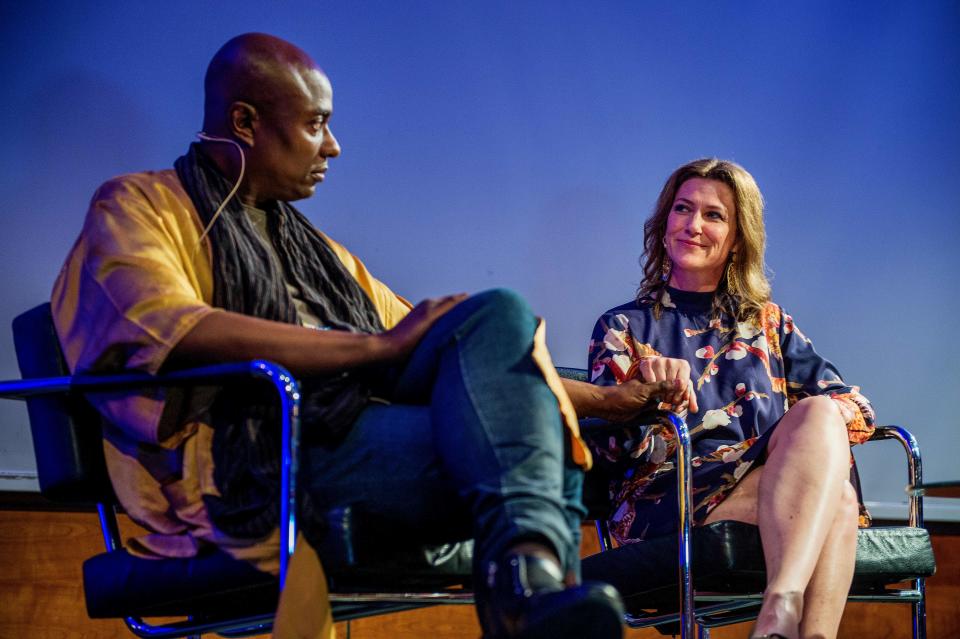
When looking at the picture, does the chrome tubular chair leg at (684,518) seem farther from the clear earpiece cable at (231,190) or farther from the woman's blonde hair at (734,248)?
the clear earpiece cable at (231,190)

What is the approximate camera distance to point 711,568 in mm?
1768

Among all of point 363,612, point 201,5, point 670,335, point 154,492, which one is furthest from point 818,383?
point 201,5

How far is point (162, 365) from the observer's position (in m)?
1.34

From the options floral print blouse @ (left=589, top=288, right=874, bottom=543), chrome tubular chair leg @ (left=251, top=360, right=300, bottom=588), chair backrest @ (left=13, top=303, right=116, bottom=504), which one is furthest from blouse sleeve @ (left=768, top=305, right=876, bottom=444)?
chair backrest @ (left=13, top=303, right=116, bottom=504)

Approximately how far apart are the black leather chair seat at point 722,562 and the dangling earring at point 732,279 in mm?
618

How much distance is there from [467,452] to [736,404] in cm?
105

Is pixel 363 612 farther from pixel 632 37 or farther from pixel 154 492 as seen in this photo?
pixel 632 37

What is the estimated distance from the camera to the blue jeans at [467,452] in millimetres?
1163

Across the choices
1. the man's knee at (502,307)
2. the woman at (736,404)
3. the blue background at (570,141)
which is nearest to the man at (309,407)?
the man's knee at (502,307)

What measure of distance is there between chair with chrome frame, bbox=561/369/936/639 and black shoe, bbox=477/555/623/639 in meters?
0.71

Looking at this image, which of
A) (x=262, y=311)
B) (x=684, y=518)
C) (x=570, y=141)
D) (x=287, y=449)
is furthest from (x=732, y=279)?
(x=287, y=449)

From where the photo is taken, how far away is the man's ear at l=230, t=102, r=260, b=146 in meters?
1.64

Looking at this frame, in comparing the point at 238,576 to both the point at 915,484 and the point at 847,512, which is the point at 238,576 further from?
the point at 915,484

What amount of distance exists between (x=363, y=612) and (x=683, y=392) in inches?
25.7
